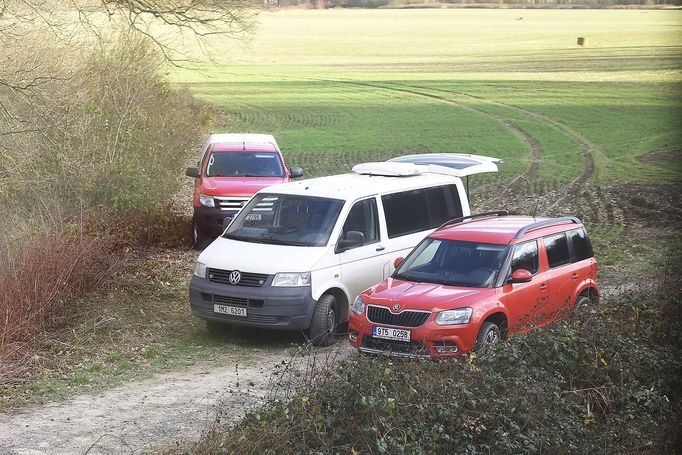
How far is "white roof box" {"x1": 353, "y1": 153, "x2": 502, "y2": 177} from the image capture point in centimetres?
1522

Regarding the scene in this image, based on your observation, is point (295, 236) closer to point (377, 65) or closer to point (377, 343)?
point (377, 343)

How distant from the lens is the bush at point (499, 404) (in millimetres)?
7328

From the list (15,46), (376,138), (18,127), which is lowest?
(376,138)

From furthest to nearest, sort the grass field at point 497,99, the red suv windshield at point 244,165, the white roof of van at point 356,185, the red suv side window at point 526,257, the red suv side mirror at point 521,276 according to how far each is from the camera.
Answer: the grass field at point 497,99 < the red suv windshield at point 244,165 < the white roof of van at point 356,185 < the red suv side window at point 526,257 < the red suv side mirror at point 521,276

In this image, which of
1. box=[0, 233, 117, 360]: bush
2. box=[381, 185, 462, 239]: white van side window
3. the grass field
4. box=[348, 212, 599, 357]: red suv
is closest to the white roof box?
box=[381, 185, 462, 239]: white van side window

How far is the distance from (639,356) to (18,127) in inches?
444

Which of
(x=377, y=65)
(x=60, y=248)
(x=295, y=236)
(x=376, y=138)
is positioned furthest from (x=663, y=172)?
(x=377, y=65)

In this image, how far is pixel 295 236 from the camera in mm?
13594

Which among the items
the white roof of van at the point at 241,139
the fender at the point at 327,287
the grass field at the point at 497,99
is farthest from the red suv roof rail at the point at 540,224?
the white roof of van at the point at 241,139

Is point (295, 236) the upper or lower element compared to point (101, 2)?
lower

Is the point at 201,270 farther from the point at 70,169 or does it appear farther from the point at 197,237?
the point at 197,237

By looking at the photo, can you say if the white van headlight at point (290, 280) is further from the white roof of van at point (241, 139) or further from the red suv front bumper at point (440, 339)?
the white roof of van at point (241, 139)

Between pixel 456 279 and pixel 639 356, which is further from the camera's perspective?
pixel 456 279

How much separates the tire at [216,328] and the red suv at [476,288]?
2719 mm
